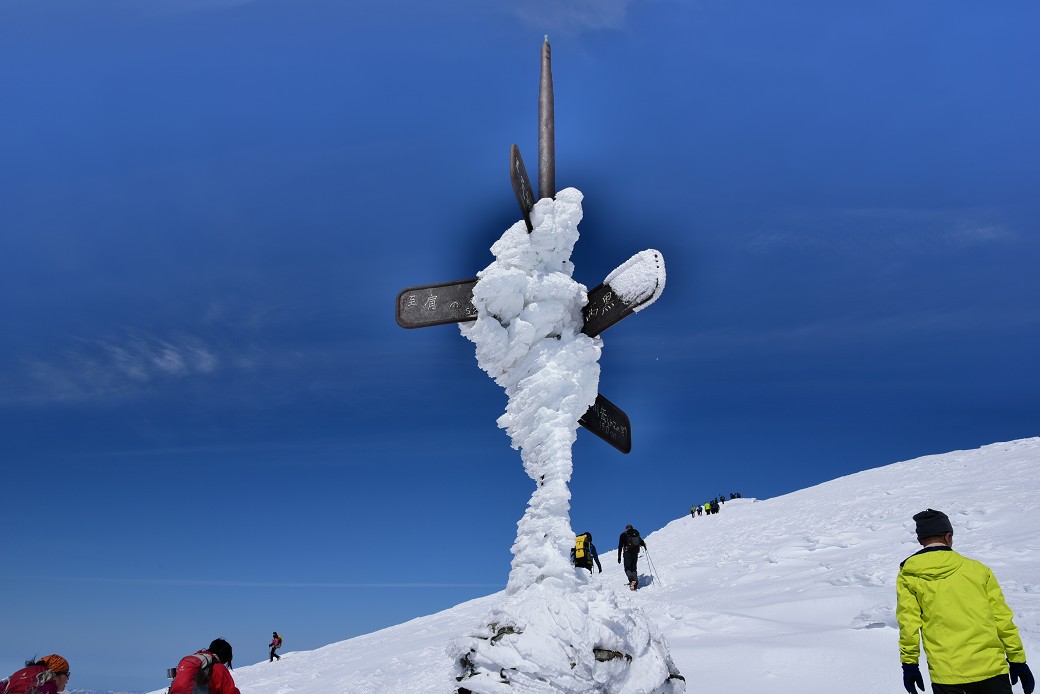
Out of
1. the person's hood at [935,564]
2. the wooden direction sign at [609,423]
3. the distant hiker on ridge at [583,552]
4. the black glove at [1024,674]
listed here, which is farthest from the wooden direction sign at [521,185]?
the black glove at [1024,674]

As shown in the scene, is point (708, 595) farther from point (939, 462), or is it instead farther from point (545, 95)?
point (939, 462)

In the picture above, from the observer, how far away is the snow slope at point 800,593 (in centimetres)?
623

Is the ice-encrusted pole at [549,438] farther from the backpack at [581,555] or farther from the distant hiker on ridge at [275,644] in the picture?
the distant hiker on ridge at [275,644]

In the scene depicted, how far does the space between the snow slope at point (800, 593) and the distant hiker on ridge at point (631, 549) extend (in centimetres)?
35

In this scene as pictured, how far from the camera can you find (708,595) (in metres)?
11.1

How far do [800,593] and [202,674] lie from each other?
8136 millimetres

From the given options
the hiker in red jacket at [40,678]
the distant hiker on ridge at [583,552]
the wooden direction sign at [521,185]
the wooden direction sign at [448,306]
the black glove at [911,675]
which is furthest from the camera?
the distant hiker on ridge at [583,552]

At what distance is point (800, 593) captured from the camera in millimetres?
9234

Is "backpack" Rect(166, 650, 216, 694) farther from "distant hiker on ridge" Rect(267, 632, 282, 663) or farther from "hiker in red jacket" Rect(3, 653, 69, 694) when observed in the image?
"distant hiker on ridge" Rect(267, 632, 282, 663)

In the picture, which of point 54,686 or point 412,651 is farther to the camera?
point 412,651

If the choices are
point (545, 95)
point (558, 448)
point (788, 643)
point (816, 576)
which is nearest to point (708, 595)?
point (816, 576)

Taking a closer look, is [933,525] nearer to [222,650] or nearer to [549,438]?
[549,438]

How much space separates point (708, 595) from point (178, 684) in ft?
30.3

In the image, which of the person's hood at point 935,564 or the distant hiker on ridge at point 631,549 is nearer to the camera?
the person's hood at point 935,564
